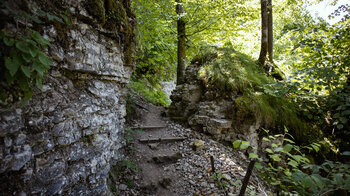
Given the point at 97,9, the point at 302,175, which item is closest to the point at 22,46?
the point at 97,9

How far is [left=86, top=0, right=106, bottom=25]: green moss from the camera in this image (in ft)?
8.05

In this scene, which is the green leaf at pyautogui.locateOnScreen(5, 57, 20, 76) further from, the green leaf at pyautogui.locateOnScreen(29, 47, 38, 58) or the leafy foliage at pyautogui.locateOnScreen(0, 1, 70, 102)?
the green leaf at pyautogui.locateOnScreen(29, 47, 38, 58)

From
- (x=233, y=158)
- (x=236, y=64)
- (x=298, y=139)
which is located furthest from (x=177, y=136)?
(x=298, y=139)

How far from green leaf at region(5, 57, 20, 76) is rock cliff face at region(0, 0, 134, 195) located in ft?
1.24

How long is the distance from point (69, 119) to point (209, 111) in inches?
163

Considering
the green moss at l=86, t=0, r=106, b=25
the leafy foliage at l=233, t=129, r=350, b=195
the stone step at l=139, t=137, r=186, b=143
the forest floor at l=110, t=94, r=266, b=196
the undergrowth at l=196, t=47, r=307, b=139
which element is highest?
the green moss at l=86, t=0, r=106, b=25

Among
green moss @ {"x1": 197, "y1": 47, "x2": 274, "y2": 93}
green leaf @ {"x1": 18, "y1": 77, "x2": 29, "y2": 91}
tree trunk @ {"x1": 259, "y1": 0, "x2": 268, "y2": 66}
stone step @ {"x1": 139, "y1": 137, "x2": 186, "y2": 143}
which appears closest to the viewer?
green leaf @ {"x1": 18, "y1": 77, "x2": 29, "y2": 91}

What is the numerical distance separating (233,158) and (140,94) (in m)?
5.09

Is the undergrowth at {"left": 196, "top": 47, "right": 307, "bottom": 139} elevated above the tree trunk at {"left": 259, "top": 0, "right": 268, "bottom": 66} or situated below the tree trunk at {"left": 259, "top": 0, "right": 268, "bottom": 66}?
below

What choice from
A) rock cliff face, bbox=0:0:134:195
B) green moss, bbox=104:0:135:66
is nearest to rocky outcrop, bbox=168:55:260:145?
green moss, bbox=104:0:135:66

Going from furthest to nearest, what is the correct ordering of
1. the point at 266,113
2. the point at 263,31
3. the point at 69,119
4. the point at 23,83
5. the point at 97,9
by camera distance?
the point at 263,31
the point at 266,113
the point at 97,9
the point at 69,119
the point at 23,83

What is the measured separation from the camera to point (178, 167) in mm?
4121

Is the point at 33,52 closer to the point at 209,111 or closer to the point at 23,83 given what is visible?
the point at 23,83

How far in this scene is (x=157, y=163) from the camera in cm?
423
